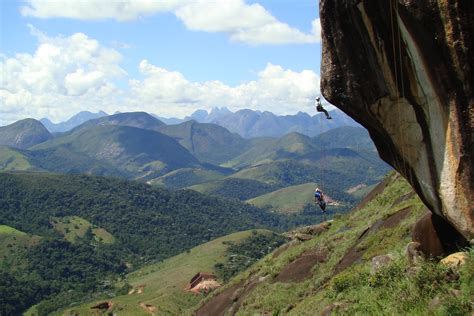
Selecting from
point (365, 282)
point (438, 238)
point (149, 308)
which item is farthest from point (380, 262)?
point (149, 308)

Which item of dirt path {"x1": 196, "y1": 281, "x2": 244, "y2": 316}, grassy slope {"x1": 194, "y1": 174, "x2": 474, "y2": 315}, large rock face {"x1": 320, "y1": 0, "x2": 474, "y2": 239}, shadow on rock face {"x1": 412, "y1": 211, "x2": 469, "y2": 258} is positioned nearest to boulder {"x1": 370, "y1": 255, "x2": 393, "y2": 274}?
grassy slope {"x1": 194, "y1": 174, "x2": 474, "y2": 315}

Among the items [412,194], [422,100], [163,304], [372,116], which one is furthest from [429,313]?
[163,304]

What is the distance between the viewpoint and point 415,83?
17500 millimetres

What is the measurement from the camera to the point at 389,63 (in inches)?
726

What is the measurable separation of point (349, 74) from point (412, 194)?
24.5 m

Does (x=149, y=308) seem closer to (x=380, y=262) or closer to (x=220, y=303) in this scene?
(x=220, y=303)

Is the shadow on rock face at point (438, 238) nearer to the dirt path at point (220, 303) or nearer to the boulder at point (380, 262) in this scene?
the boulder at point (380, 262)

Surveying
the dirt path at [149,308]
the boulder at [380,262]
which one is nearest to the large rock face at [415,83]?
the boulder at [380,262]

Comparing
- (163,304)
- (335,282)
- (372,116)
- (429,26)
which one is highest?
(429,26)

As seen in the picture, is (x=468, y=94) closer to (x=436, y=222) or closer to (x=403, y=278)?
(x=436, y=222)

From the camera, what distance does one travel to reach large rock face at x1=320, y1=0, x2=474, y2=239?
15945 millimetres

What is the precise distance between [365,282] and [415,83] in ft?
34.0

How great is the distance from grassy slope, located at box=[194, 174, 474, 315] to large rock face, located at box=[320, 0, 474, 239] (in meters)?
2.58

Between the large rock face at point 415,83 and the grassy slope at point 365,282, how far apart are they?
2578 mm
